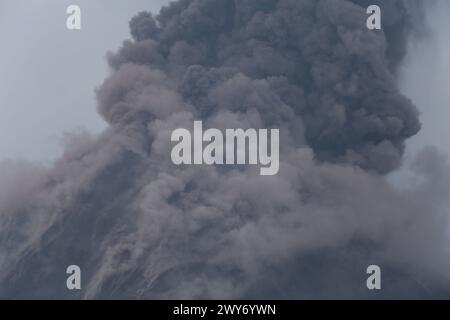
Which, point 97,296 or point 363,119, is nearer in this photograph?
point 97,296

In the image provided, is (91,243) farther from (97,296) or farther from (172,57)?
(172,57)

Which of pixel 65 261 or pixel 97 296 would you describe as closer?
pixel 97 296

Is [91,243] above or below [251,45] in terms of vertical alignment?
below

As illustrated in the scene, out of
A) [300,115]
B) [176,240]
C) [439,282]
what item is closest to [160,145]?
[176,240]
